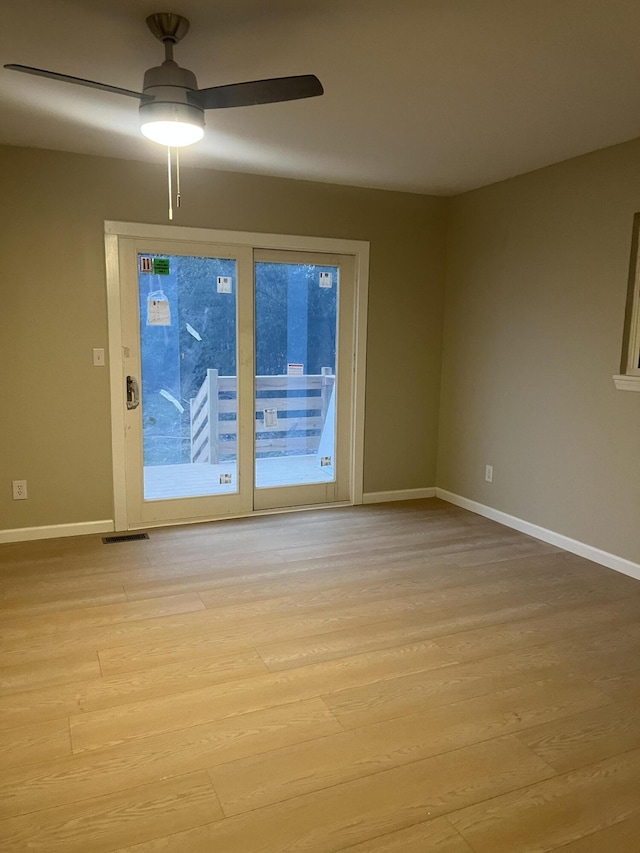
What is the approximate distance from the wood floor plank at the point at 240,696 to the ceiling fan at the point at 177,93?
2.16 metres

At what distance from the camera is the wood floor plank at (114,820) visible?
1.66m

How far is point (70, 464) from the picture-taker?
4.08m

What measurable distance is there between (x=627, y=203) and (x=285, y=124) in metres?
1.97

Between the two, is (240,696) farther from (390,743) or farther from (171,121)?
(171,121)

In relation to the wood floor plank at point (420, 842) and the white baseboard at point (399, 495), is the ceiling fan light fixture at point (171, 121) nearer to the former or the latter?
the wood floor plank at point (420, 842)

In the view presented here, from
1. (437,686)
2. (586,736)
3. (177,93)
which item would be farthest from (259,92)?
(586,736)

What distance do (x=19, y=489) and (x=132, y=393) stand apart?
3.10 feet

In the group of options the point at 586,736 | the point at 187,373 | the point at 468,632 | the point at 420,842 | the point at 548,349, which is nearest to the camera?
the point at 420,842

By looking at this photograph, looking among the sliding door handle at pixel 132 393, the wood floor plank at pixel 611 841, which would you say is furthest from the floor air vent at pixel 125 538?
the wood floor plank at pixel 611 841

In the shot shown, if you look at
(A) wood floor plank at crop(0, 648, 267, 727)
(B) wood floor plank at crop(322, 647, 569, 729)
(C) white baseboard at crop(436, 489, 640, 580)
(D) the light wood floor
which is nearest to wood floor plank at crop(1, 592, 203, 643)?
(D) the light wood floor

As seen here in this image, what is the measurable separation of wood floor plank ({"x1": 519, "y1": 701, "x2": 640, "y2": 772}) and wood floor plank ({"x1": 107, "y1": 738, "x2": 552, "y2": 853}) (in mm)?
74

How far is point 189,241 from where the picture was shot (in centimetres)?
418

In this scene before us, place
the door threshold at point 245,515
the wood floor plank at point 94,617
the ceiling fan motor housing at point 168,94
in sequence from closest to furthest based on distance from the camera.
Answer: the ceiling fan motor housing at point 168,94
the wood floor plank at point 94,617
the door threshold at point 245,515

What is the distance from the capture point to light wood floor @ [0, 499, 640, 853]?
1.75 m
